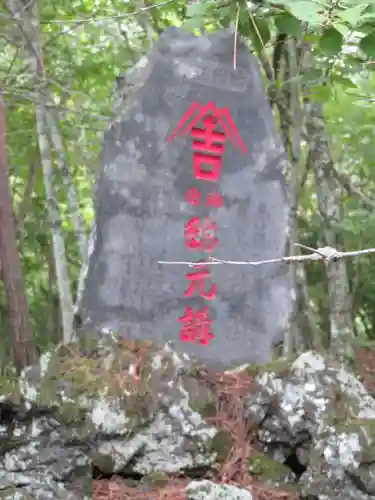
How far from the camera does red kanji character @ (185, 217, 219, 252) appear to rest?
2.46 m

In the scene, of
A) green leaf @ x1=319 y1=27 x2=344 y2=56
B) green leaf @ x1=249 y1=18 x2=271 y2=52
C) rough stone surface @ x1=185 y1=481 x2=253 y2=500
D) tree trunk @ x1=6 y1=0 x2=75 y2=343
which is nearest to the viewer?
green leaf @ x1=319 y1=27 x2=344 y2=56

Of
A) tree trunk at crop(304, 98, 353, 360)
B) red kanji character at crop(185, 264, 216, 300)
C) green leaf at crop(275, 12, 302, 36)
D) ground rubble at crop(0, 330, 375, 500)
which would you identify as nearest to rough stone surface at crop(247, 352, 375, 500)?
ground rubble at crop(0, 330, 375, 500)

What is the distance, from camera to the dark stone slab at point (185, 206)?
2.37 metres

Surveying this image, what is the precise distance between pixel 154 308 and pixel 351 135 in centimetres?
178

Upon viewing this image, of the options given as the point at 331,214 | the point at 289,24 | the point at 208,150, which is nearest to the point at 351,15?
the point at 289,24

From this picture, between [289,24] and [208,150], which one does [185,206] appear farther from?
[289,24]

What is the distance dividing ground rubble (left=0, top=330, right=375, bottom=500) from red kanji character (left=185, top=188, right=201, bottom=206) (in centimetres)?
62

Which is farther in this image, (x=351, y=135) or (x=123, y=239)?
(x=351, y=135)

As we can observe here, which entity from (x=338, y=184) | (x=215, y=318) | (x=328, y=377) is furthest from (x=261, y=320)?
(x=338, y=184)

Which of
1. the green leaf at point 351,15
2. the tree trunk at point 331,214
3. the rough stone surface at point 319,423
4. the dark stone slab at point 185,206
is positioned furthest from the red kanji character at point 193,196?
the green leaf at point 351,15

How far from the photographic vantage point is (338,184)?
3635 millimetres

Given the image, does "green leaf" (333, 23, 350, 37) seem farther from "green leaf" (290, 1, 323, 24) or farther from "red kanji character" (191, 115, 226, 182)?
"red kanji character" (191, 115, 226, 182)

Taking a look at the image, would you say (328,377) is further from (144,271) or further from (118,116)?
(118,116)

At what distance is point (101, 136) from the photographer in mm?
2820
